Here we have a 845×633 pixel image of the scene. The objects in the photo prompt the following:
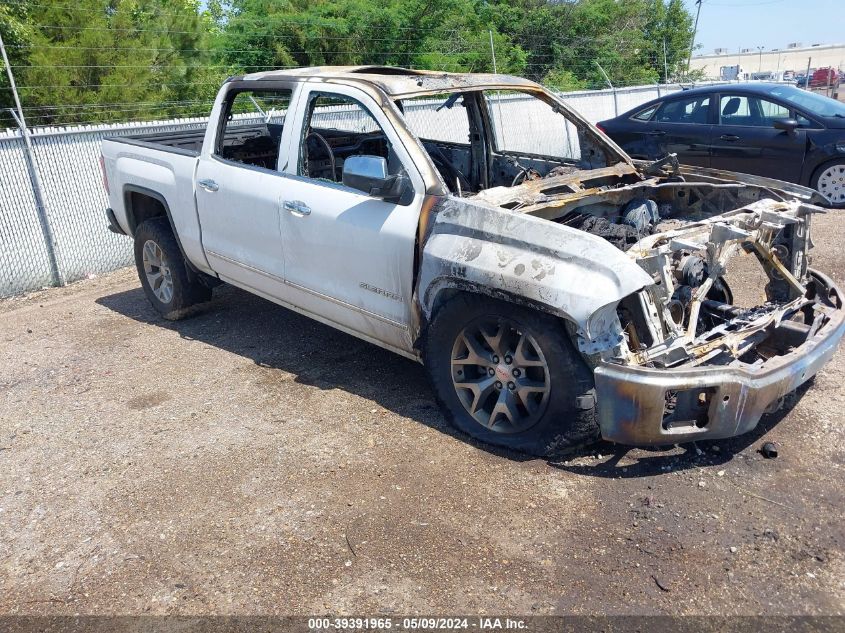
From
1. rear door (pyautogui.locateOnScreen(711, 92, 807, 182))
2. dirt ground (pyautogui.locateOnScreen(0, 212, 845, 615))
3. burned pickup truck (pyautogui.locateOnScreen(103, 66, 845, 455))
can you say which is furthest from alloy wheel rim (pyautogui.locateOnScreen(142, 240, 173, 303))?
rear door (pyautogui.locateOnScreen(711, 92, 807, 182))

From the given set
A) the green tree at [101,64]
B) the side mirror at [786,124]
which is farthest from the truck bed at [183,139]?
the side mirror at [786,124]

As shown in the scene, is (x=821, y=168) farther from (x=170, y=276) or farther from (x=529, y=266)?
(x=170, y=276)

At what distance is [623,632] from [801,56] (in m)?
105

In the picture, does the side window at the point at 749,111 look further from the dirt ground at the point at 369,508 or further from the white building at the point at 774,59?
the white building at the point at 774,59

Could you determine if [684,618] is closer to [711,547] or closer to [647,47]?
[711,547]

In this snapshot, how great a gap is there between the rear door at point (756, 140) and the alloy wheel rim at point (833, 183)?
0.93 feet

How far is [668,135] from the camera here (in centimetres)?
999

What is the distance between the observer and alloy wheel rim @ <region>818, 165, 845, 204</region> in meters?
9.11

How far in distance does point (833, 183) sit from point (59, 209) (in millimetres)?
8678

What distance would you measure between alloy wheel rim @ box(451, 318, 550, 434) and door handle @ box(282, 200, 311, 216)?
4.37 ft

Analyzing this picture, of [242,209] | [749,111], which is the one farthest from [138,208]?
[749,111]

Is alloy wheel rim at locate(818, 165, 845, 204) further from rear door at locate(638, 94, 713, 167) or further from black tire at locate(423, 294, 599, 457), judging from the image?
black tire at locate(423, 294, 599, 457)

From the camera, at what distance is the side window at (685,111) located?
387 inches

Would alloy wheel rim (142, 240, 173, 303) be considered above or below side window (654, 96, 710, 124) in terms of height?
below
